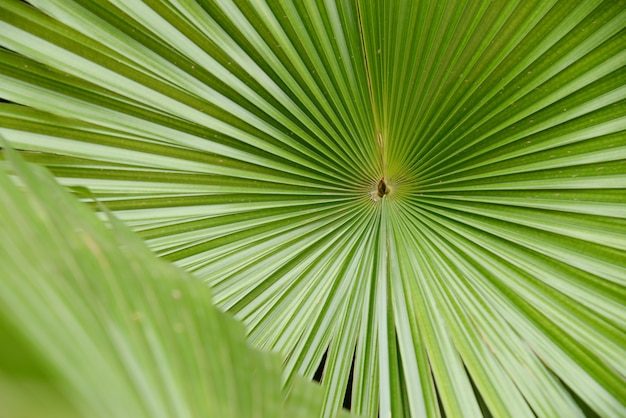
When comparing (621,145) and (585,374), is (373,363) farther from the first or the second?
(621,145)

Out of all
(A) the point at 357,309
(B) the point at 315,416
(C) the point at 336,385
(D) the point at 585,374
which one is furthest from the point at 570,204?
(B) the point at 315,416

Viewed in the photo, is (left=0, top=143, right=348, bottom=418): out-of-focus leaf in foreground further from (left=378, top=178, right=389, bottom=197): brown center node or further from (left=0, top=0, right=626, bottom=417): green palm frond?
(left=378, top=178, right=389, bottom=197): brown center node

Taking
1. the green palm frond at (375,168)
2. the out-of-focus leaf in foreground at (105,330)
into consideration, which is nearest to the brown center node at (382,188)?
the green palm frond at (375,168)

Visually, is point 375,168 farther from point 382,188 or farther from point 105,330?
point 105,330

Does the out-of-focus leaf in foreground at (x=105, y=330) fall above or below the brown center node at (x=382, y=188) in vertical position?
below

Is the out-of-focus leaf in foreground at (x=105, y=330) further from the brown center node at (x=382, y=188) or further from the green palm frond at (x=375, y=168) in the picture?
the brown center node at (x=382, y=188)

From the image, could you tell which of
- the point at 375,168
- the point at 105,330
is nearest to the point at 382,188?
the point at 375,168

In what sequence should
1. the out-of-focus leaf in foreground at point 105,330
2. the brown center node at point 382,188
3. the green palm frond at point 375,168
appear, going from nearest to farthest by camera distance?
the out-of-focus leaf in foreground at point 105,330 → the green palm frond at point 375,168 → the brown center node at point 382,188

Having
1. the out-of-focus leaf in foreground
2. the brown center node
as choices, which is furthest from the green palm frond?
the out-of-focus leaf in foreground
